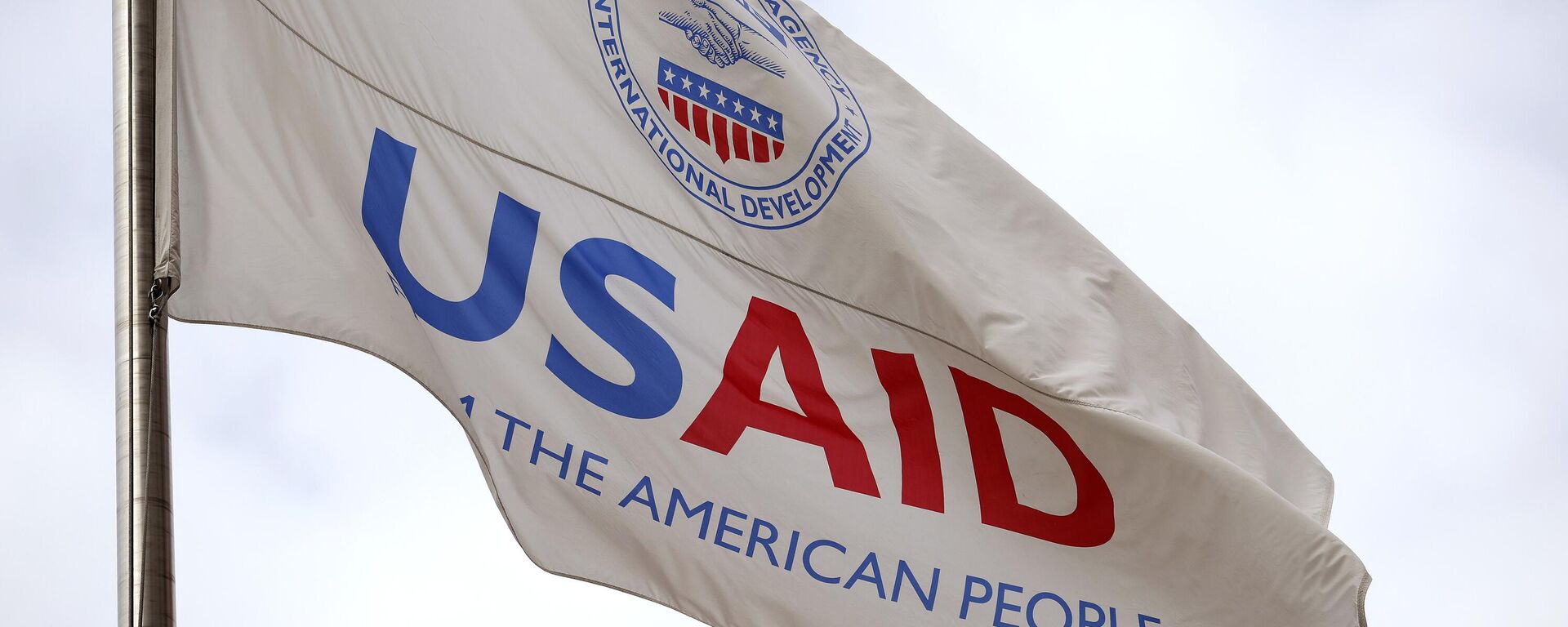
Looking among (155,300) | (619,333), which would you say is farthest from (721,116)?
(155,300)

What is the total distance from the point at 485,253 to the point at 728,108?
1178 millimetres

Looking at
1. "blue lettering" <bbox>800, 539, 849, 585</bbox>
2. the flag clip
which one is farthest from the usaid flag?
the flag clip

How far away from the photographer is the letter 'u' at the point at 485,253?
163 inches

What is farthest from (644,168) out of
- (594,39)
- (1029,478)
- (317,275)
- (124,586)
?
(124,586)

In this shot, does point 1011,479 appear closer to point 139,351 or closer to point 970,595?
point 970,595

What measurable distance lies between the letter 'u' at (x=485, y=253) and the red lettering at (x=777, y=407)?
67 cm

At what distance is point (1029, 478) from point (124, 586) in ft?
9.22

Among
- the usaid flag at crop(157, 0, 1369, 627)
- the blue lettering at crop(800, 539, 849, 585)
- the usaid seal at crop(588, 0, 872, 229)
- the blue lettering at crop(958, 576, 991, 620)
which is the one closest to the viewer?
the usaid flag at crop(157, 0, 1369, 627)

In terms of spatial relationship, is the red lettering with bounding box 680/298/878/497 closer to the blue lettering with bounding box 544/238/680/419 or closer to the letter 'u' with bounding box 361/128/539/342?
the blue lettering with bounding box 544/238/680/419

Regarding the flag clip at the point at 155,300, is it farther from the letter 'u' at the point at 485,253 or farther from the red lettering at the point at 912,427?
the red lettering at the point at 912,427

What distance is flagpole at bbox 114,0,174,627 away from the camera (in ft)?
9.68

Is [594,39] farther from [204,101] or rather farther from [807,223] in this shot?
[204,101]

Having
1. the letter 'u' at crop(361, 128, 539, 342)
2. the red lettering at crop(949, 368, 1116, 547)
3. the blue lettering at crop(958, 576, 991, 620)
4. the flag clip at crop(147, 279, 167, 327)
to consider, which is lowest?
the blue lettering at crop(958, 576, 991, 620)

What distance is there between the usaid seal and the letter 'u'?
0.65m
